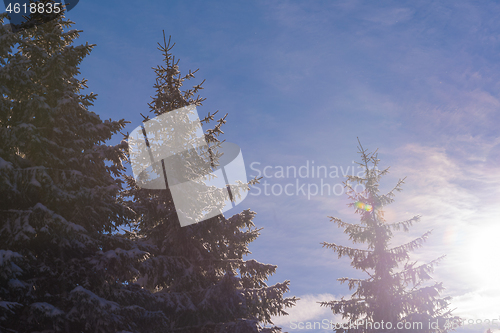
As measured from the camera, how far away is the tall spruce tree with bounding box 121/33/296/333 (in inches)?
480

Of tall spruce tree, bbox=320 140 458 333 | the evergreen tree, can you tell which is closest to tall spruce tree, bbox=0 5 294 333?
the evergreen tree

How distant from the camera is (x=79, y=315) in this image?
874 centimetres

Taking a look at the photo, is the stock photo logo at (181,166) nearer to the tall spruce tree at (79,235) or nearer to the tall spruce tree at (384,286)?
the tall spruce tree at (79,235)

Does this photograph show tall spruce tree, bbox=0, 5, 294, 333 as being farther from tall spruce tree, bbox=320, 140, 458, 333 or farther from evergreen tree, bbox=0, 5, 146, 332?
tall spruce tree, bbox=320, 140, 458, 333

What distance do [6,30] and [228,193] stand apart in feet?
33.7

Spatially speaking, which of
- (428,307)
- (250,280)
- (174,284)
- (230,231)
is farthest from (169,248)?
(428,307)

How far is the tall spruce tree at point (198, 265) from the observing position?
1220cm

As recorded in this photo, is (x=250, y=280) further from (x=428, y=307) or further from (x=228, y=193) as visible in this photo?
(x=428, y=307)

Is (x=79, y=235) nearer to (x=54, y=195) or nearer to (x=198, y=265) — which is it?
(x=54, y=195)

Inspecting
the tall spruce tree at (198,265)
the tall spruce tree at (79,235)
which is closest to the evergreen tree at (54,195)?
the tall spruce tree at (79,235)

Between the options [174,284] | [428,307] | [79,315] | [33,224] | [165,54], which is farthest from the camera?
[428,307]

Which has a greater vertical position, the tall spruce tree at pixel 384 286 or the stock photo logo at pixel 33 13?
the stock photo logo at pixel 33 13

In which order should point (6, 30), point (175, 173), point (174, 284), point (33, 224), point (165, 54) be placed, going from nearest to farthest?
point (33, 224) → point (6, 30) → point (174, 284) → point (175, 173) → point (165, 54)

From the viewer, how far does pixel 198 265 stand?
45.6 feet
